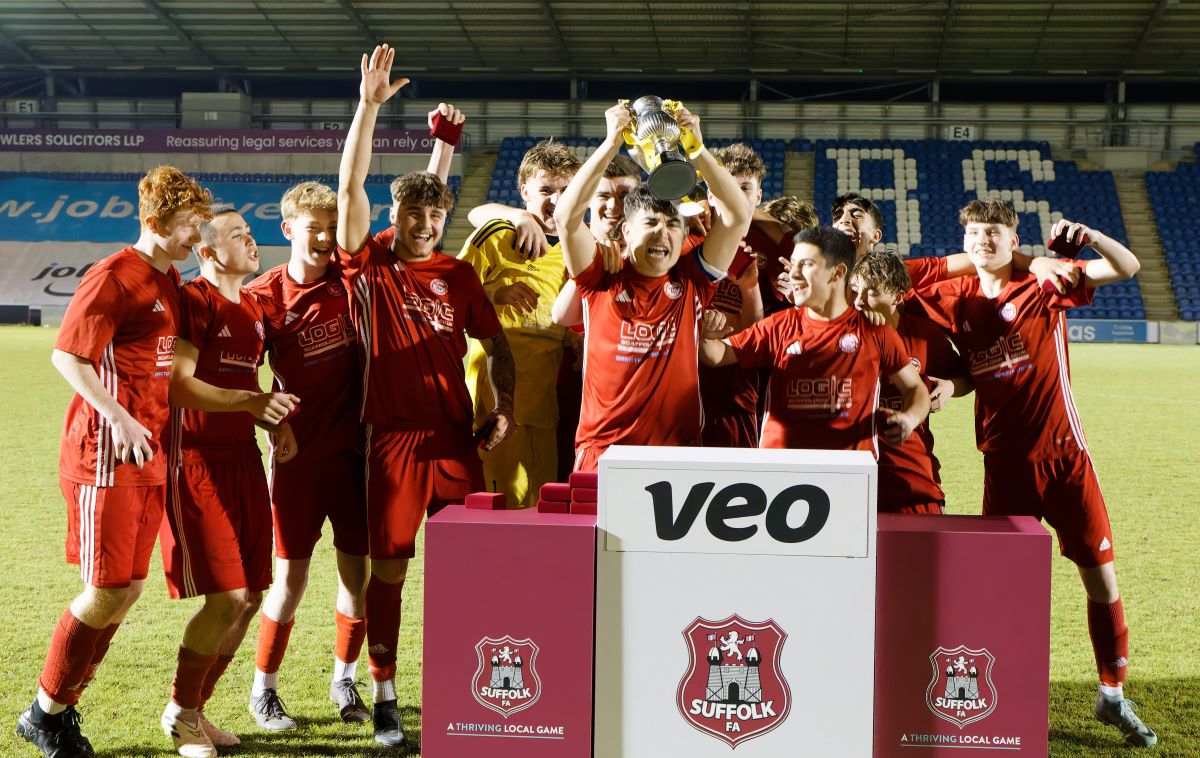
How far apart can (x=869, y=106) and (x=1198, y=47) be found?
330 inches

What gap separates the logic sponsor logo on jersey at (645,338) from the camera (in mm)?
3600

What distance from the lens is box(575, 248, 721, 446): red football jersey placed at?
3.58m

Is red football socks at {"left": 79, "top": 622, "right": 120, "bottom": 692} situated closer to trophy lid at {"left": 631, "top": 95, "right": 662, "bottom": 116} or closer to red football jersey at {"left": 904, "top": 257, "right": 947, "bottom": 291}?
trophy lid at {"left": 631, "top": 95, "right": 662, "bottom": 116}

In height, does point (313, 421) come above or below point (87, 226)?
below

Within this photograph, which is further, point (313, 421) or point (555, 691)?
point (313, 421)

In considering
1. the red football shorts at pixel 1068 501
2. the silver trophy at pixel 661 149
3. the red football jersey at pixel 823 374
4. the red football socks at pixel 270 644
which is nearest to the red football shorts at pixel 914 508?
the red football shorts at pixel 1068 501

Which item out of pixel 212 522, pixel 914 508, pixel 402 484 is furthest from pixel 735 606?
pixel 212 522

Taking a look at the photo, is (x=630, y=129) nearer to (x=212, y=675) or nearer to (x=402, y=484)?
(x=402, y=484)

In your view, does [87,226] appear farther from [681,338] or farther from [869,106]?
[681,338]

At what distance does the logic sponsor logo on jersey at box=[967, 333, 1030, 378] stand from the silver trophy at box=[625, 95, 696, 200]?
1.79 metres

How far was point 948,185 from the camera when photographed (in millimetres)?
30391

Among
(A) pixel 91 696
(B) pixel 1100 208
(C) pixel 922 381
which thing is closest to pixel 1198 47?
(B) pixel 1100 208

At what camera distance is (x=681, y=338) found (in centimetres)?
362

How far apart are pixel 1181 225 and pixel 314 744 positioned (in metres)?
30.7
